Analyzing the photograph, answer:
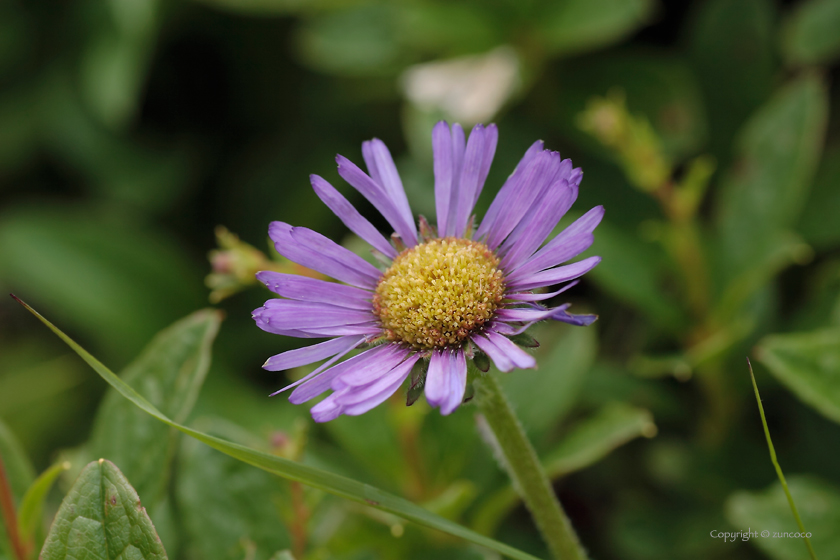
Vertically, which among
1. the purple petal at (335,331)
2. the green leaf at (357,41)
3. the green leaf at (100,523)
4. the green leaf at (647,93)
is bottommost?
the green leaf at (100,523)

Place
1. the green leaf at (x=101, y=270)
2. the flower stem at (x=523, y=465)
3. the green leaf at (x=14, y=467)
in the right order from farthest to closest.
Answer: the green leaf at (x=101, y=270)
the green leaf at (x=14, y=467)
the flower stem at (x=523, y=465)

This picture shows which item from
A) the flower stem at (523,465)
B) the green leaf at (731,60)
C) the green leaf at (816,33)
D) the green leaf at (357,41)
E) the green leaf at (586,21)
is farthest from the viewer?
the green leaf at (357,41)

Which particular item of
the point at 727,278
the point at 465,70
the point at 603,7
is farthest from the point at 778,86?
the point at 465,70

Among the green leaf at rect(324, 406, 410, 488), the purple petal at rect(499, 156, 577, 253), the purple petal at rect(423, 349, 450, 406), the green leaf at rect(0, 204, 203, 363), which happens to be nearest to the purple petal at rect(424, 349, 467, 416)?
the purple petal at rect(423, 349, 450, 406)

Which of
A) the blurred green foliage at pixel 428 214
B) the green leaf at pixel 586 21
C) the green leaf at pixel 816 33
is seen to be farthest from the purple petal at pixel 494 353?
the green leaf at pixel 816 33

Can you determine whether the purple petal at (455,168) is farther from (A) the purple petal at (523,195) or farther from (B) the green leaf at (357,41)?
(B) the green leaf at (357,41)

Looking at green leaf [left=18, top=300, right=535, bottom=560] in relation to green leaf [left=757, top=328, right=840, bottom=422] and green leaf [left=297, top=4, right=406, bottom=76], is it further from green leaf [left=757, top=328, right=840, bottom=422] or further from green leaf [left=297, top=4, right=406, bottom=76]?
green leaf [left=297, top=4, right=406, bottom=76]
